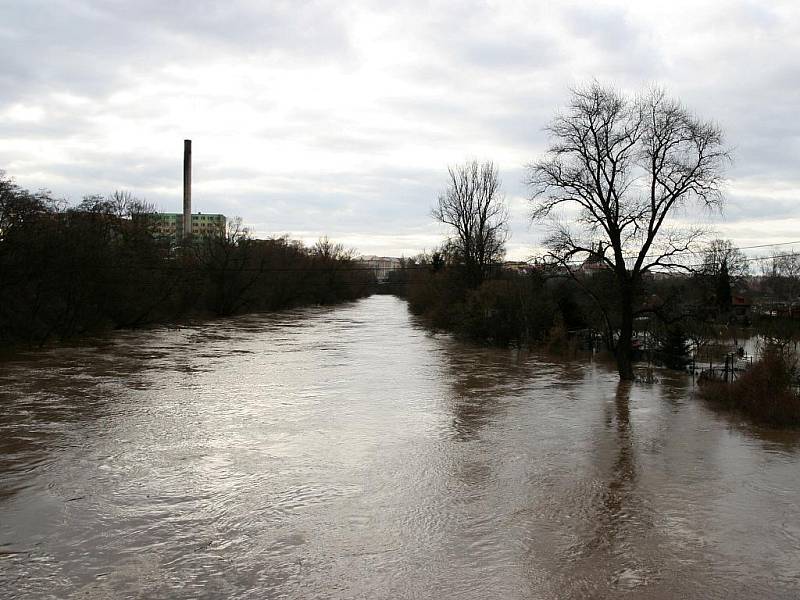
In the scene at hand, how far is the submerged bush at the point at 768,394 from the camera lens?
1645 cm

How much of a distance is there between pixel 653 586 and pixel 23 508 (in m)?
7.89

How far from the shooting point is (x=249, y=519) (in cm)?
856

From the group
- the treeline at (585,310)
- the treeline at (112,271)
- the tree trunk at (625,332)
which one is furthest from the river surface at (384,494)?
the treeline at (112,271)

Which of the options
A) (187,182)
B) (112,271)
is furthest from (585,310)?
(187,182)

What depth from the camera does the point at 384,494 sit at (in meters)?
9.80

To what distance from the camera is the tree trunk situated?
22672 millimetres

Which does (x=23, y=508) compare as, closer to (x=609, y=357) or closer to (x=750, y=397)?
(x=750, y=397)

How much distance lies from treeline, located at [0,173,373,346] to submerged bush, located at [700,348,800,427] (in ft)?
86.3

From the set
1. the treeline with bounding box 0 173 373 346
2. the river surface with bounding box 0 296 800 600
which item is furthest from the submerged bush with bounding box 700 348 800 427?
the treeline with bounding box 0 173 373 346

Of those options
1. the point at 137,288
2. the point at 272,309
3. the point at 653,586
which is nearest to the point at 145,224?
the point at 137,288

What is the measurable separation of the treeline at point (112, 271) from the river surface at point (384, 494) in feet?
31.7

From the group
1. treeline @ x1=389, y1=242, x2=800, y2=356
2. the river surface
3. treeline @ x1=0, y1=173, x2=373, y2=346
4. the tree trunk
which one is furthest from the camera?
treeline @ x1=0, y1=173, x2=373, y2=346

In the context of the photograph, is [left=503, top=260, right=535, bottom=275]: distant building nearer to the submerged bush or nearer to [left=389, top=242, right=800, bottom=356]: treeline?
[left=389, top=242, right=800, bottom=356]: treeline

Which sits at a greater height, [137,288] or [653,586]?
[137,288]
